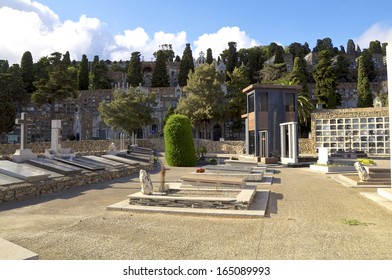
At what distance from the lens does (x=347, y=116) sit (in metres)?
30.5

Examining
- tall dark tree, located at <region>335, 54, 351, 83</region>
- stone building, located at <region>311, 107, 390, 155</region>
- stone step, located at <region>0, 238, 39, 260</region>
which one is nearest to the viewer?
stone step, located at <region>0, 238, 39, 260</region>

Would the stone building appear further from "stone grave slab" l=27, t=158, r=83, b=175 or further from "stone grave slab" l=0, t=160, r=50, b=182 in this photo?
"stone grave slab" l=0, t=160, r=50, b=182

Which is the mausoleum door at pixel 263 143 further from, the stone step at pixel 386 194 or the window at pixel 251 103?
the stone step at pixel 386 194

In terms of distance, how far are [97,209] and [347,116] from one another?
28286 mm

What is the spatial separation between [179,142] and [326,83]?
3162cm

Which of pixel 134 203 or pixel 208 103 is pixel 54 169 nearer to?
pixel 134 203

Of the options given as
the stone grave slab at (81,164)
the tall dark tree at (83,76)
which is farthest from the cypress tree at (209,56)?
the stone grave slab at (81,164)

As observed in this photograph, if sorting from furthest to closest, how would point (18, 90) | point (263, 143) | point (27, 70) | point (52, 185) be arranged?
point (27, 70), point (18, 90), point (263, 143), point (52, 185)

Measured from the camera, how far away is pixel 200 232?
5.88 m

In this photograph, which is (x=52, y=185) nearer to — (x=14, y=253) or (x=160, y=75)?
(x=14, y=253)

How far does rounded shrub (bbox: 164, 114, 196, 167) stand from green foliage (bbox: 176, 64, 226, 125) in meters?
20.7

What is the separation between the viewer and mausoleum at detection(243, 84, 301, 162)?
24.2 meters

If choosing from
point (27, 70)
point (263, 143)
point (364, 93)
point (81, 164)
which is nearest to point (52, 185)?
point (81, 164)

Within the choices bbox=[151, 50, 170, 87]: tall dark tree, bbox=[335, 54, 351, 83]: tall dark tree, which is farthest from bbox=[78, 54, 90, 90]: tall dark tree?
bbox=[335, 54, 351, 83]: tall dark tree
